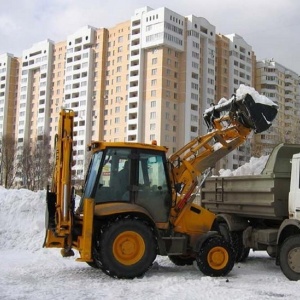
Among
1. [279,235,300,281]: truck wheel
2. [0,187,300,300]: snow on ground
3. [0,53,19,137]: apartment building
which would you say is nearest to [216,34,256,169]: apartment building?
[0,53,19,137]: apartment building

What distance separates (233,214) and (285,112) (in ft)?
305

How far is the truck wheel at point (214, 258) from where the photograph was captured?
9398 mm

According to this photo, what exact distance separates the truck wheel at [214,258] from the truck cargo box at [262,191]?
124 centimetres

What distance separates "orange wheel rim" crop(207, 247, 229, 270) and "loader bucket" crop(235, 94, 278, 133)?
2.80 metres

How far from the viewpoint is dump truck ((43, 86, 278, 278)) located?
8.84 m

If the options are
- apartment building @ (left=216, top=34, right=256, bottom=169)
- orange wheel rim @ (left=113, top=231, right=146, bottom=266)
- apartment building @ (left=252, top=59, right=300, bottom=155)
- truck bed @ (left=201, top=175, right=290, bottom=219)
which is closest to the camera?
orange wheel rim @ (left=113, top=231, right=146, bottom=266)

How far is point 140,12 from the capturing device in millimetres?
81875

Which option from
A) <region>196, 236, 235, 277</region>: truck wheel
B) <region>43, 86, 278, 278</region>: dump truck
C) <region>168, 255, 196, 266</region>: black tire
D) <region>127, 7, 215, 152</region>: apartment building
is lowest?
<region>168, 255, 196, 266</region>: black tire

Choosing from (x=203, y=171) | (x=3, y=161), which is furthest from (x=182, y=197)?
(x=3, y=161)

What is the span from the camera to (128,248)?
8.88 metres

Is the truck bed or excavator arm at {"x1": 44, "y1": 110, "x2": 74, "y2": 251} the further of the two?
the truck bed

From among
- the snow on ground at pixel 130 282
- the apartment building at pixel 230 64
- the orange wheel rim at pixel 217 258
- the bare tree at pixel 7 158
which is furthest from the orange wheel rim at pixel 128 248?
the apartment building at pixel 230 64

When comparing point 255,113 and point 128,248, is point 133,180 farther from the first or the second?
point 255,113

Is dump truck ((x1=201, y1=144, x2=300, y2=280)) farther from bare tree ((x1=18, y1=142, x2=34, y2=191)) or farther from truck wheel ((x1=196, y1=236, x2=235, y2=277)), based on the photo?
bare tree ((x1=18, y1=142, x2=34, y2=191))
